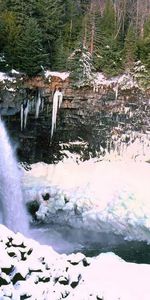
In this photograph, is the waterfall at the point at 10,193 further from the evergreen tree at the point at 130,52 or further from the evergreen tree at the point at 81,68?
the evergreen tree at the point at 130,52

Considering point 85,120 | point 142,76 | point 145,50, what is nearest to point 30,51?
point 85,120

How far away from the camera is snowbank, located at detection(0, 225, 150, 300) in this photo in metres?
11.2

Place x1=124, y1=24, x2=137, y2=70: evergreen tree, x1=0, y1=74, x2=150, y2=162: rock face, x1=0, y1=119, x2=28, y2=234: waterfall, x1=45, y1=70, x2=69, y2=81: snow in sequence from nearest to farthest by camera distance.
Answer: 1. x1=0, y1=119, x2=28, y2=234: waterfall
2. x1=0, y1=74, x2=150, y2=162: rock face
3. x1=45, y1=70, x2=69, y2=81: snow
4. x1=124, y1=24, x2=137, y2=70: evergreen tree

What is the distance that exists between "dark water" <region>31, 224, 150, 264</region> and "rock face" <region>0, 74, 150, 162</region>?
5460mm

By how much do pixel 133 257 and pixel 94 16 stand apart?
585 inches

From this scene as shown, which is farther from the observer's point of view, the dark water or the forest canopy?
the forest canopy

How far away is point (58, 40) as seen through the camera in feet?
95.9

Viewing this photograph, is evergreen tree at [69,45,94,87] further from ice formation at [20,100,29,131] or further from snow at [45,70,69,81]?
ice formation at [20,100,29,131]

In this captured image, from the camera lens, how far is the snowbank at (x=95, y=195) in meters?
22.7

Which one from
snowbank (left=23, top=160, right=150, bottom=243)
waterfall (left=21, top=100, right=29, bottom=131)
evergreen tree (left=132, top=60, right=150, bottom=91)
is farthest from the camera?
evergreen tree (left=132, top=60, right=150, bottom=91)

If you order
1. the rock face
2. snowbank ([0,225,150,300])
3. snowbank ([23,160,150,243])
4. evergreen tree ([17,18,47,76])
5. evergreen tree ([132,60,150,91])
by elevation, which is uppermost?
evergreen tree ([17,18,47,76])

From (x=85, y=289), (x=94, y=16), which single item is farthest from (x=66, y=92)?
(x=85, y=289)

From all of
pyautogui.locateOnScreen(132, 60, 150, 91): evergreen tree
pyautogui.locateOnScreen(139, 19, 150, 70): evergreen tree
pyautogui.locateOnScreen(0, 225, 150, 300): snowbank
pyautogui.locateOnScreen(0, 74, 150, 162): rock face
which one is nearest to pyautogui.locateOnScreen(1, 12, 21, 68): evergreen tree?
pyautogui.locateOnScreen(0, 74, 150, 162): rock face

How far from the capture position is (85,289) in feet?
38.0
